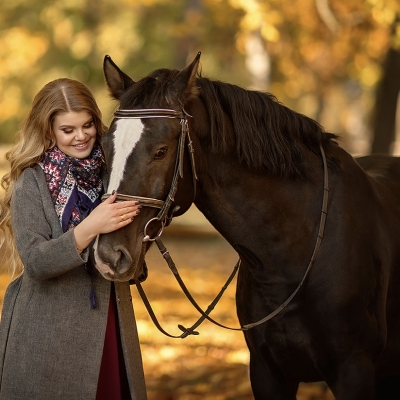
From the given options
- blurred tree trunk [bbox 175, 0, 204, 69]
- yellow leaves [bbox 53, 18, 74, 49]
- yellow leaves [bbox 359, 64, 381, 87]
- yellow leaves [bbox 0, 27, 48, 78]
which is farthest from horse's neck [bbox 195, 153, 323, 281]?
yellow leaves [bbox 53, 18, 74, 49]

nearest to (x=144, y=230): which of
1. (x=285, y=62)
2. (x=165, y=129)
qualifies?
(x=165, y=129)

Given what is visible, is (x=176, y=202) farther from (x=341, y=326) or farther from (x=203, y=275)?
(x=203, y=275)

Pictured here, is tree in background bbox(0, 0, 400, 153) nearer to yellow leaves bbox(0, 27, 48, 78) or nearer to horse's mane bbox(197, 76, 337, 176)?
yellow leaves bbox(0, 27, 48, 78)

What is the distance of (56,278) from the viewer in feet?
10.7

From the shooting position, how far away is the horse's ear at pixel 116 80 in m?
3.27

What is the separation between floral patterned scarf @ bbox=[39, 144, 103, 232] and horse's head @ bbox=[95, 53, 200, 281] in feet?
0.88

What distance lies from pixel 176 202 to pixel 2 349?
1.02 meters

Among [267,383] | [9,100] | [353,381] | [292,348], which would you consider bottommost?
[9,100]

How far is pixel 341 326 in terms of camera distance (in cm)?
341

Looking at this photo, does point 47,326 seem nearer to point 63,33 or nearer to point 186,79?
point 186,79

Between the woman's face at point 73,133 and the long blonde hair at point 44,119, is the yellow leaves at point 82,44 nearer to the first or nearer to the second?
the long blonde hair at point 44,119

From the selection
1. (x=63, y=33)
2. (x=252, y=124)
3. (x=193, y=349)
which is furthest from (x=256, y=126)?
(x=63, y=33)

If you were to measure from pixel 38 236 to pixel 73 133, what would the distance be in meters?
0.47

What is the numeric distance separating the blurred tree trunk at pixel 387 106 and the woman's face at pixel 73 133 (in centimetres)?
735
